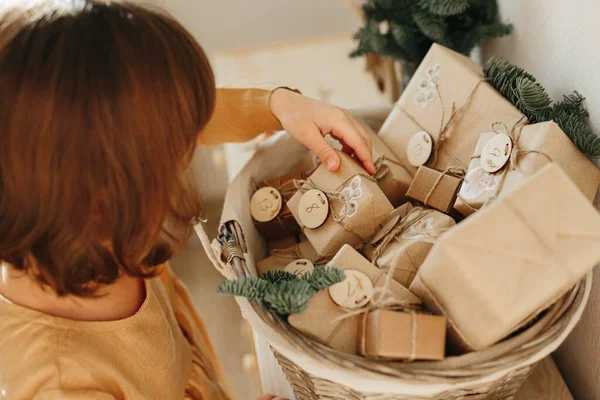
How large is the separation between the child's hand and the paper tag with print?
159 mm

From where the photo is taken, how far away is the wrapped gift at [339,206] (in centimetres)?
78

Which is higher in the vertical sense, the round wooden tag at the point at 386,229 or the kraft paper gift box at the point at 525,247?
the kraft paper gift box at the point at 525,247

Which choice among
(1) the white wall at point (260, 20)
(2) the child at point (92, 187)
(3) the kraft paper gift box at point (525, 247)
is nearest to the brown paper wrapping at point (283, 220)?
(2) the child at point (92, 187)

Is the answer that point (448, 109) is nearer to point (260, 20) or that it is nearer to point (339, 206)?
point (339, 206)

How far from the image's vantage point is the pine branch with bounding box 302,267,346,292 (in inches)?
24.8

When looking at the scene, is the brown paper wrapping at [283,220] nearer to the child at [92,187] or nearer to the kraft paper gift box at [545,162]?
the child at [92,187]

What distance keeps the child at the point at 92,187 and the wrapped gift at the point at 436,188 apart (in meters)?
0.12

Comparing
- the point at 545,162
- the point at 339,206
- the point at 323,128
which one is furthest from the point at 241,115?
the point at 545,162

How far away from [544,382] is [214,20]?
5.97 feet

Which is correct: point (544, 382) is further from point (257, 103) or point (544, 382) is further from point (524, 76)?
point (257, 103)

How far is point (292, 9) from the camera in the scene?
217 centimetres

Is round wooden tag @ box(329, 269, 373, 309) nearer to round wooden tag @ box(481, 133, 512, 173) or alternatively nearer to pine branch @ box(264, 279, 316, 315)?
pine branch @ box(264, 279, 316, 315)

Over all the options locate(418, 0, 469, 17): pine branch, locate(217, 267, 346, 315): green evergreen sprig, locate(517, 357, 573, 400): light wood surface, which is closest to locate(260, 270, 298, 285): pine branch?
locate(217, 267, 346, 315): green evergreen sprig

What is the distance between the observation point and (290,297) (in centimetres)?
62
